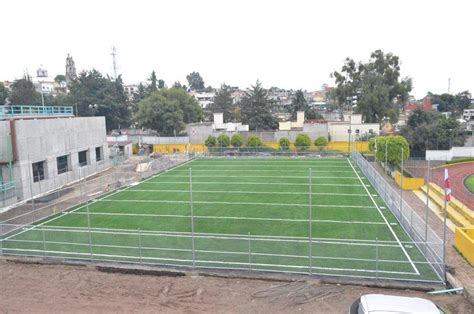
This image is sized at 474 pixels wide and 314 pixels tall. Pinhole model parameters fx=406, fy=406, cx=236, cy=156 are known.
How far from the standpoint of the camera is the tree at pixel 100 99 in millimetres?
75250

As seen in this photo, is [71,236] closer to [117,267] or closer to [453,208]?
[117,267]

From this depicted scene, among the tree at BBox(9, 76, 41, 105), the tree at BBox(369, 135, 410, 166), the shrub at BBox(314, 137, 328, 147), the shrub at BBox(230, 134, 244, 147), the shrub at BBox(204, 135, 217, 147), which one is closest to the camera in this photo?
the tree at BBox(369, 135, 410, 166)

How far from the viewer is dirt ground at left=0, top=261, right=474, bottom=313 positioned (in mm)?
11750

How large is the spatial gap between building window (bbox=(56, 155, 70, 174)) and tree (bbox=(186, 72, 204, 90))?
160474 millimetres

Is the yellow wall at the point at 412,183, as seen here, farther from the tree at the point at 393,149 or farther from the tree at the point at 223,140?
the tree at the point at 223,140

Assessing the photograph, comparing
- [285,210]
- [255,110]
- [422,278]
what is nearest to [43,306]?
[422,278]

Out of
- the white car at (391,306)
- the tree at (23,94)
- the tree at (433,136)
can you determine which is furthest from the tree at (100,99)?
the white car at (391,306)

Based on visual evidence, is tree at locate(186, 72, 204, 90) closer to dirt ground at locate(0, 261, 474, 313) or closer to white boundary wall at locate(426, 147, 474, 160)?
white boundary wall at locate(426, 147, 474, 160)

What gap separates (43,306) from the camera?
39.9ft

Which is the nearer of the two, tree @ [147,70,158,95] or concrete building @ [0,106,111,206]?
concrete building @ [0,106,111,206]

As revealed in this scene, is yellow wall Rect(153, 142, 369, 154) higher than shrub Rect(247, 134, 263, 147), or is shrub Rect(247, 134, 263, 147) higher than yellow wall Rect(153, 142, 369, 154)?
shrub Rect(247, 134, 263, 147)

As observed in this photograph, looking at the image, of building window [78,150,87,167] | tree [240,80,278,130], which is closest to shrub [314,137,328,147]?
tree [240,80,278,130]

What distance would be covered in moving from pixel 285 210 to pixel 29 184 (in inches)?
692

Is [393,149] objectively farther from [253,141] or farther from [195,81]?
[195,81]
